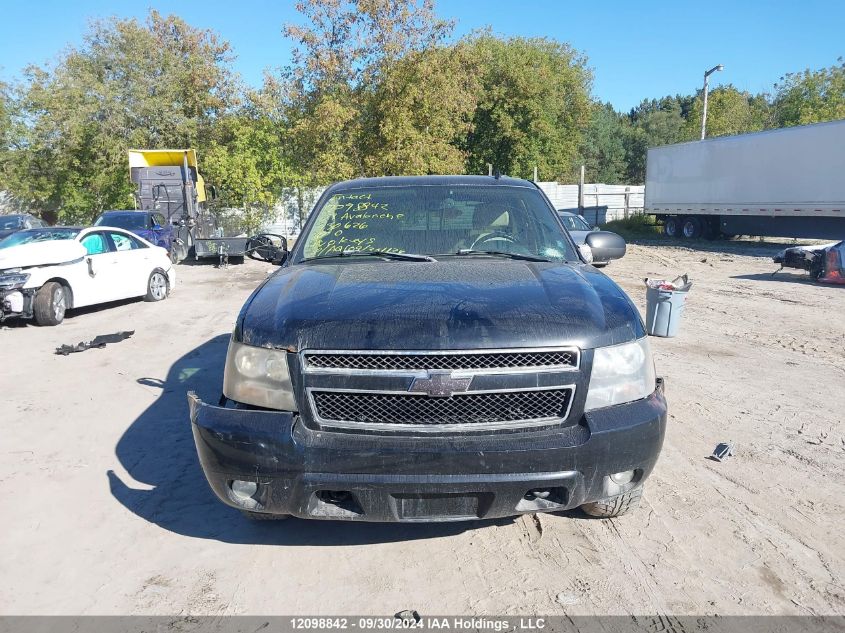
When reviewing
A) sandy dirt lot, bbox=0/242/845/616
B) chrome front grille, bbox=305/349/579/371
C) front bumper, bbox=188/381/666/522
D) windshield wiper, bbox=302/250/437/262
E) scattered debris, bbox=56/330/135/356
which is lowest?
sandy dirt lot, bbox=0/242/845/616

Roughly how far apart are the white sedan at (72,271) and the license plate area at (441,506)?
8.65 meters

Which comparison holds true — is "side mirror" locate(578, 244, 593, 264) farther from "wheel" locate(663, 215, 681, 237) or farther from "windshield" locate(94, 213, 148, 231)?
"wheel" locate(663, 215, 681, 237)

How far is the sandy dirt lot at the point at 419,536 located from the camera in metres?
2.78

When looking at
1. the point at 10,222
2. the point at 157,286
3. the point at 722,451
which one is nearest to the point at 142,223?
the point at 10,222

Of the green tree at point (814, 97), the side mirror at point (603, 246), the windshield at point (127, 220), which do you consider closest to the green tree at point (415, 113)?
the windshield at point (127, 220)

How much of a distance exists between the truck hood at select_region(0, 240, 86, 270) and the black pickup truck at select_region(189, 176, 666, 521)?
802 cm

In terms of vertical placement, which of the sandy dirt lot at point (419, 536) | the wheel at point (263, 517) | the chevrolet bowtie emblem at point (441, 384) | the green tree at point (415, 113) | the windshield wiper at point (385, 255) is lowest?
the sandy dirt lot at point (419, 536)

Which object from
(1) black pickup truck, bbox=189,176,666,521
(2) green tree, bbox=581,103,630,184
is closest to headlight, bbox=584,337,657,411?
(1) black pickup truck, bbox=189,176,666,521

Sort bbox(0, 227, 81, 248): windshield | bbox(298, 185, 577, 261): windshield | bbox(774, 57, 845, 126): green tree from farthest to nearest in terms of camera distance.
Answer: bbox(774, 57, 845, 126): green tree
bbox(0, 227, 81, 248): windshield
bbox(298, 185, 577, 261): windshield

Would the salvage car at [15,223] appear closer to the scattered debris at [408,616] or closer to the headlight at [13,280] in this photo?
the headlight at [13,280]

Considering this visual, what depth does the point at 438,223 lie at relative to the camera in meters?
4.04

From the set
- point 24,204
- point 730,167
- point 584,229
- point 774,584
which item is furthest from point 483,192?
point 24,204

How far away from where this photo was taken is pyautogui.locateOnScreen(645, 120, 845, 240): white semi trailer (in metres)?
19.8

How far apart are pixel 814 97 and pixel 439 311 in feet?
167
